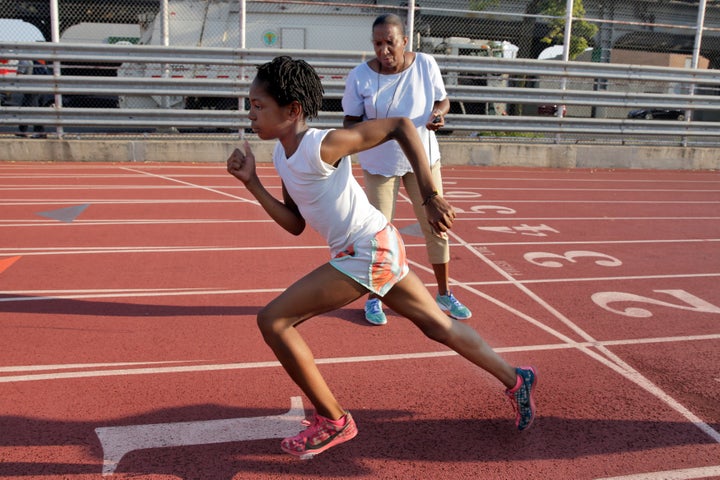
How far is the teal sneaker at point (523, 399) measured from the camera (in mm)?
3295

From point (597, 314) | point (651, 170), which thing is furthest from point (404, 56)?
point (651, 170)

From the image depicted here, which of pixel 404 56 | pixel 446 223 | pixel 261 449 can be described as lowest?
pixel 261 449

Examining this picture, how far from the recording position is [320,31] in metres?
15.1

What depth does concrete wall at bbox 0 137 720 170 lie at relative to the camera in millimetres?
12344

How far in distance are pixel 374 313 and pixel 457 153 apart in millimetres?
9450

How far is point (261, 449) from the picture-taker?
3.15 metres

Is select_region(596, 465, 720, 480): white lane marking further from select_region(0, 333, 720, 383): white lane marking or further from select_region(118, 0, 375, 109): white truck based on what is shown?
select_region(118, 0, 375, 109): white truck

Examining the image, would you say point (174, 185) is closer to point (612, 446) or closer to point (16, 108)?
point (16, 108)

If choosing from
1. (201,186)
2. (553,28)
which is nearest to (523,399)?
(201,186)

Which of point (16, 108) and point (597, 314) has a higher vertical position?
point (16, 108)

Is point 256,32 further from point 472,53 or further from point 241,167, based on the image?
point 241,167

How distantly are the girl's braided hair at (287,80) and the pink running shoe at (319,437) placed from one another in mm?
1422

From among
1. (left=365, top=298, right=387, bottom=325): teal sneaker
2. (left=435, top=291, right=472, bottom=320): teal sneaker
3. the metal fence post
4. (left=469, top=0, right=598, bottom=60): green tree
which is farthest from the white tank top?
(left=469, top=0, right=598, bottom=60): green tree

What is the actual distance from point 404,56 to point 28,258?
4085 millimetres
